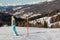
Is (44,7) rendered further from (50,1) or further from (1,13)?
(1,13)

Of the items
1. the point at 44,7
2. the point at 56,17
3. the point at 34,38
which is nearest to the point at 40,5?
the point at 44,7

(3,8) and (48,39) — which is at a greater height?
(3,8)

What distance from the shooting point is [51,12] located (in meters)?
21.0

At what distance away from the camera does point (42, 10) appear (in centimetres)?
2138

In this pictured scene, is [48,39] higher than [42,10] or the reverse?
the reverse

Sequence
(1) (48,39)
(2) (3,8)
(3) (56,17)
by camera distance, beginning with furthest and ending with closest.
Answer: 1. (2) (3,8)
2. (3) (56,17)
3. (1) (48,39)

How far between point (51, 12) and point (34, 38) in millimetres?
8473

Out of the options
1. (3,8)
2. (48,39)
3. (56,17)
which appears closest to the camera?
(48,39)

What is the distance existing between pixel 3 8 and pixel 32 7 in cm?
252

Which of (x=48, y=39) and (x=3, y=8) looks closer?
(x=48, y=39)

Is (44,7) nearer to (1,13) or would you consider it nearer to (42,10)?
(42,10)

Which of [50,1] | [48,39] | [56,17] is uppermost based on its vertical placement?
[50,1]

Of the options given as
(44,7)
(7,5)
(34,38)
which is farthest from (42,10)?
(34,38)

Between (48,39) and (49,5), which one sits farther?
(49,5)
